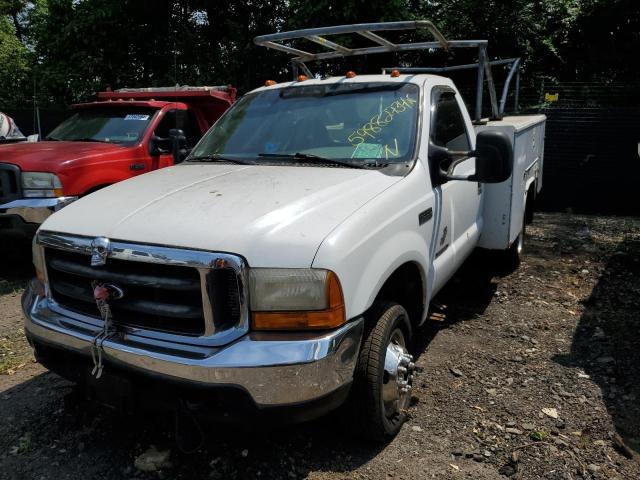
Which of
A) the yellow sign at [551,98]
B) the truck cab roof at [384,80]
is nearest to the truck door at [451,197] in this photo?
the truck cab roof at [384,80]

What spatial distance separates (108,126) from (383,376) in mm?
5531

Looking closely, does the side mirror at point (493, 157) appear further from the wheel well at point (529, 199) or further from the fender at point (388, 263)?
the wheel well at point (529, 199)

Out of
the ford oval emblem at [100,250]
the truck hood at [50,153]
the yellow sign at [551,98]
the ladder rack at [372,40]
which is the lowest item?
the ford oval emblem at [100,250]

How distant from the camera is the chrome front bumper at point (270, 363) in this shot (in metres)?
2.28

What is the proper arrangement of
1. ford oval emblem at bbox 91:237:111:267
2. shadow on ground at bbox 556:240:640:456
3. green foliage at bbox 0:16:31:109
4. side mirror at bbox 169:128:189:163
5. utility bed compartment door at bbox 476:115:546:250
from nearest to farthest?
ford oval emblem at bbox 91:237:111:267, shadow on ground at bbox 556:240:640:456, side mirror at bbox 169:128:189:163, utility bed compartment door at bbox 476:115:546:250, green foliage at bbox 0:16:31:109

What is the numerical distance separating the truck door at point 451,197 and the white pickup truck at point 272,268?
28 millimetres

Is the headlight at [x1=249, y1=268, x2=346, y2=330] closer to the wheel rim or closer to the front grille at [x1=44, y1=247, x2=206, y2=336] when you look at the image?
the front grille at [x1=44, y1=247, x2=206, y2=336]

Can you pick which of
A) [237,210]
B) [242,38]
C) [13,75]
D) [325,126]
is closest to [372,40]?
[325,126]

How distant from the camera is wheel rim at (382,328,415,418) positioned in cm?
296

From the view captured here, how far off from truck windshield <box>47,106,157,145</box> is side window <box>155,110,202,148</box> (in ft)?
0.61

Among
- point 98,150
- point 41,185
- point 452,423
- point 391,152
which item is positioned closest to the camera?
point 452,423

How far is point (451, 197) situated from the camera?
3.86 meters

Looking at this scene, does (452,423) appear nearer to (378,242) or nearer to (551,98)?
(378,242)

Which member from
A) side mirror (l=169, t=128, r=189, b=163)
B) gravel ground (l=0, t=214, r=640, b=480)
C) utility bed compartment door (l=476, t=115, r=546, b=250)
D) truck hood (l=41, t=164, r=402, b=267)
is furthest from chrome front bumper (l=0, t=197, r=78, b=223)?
utility bed compartment door (l=476, t=115, r=546, b=250)
